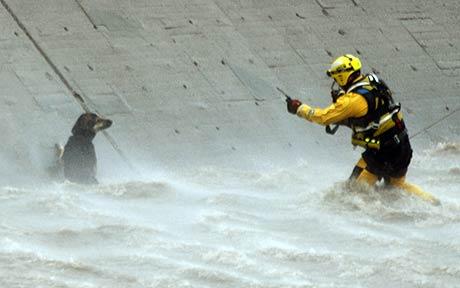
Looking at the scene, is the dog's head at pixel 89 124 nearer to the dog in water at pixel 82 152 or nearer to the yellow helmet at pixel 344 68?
the dog in water at pixel 82 152

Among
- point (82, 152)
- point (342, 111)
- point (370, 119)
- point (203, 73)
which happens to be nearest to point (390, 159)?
point (370, 119)

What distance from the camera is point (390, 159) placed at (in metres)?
13.4

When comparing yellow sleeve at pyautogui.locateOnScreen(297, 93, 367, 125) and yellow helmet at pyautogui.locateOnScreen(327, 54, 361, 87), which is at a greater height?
yellow helmet at pyautogui.locateOnScreen(327, 54, 361, 87)

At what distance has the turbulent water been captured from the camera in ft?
36.8

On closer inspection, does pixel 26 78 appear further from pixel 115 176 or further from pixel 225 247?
pixel 225 247

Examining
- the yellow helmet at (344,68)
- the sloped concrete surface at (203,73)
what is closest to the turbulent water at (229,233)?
the sloped concrete surface at (203,73)

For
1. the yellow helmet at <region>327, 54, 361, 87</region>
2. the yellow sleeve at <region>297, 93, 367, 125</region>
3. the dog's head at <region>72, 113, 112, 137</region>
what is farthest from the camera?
the dog's head at <region>72, 113, 112, 137</region>

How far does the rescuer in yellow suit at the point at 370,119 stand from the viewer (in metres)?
13.2

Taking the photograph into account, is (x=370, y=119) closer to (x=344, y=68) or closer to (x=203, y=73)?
(x=344, y=68)

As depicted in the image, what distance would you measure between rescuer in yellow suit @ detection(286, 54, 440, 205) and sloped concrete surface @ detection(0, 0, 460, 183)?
2.16 metres

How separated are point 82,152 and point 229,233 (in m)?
2.22

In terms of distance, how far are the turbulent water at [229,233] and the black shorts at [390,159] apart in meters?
0.24

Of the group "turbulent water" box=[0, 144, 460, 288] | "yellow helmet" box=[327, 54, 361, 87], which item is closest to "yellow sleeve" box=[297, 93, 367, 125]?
"yellow helmet" box=[327, 54, 361, 87]

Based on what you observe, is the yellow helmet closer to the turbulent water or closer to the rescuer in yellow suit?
the rescuer in yellow suit
